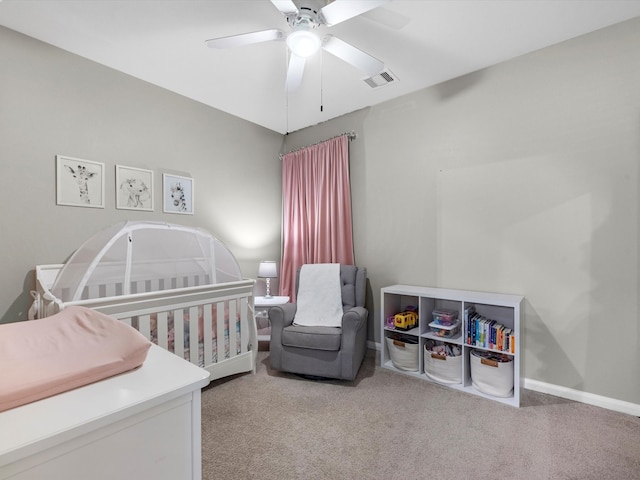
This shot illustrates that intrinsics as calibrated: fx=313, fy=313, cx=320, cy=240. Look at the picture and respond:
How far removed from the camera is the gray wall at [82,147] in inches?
87.0

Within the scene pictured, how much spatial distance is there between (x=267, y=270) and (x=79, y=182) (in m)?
1.90

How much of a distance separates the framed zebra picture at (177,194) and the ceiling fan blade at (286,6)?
1.97m

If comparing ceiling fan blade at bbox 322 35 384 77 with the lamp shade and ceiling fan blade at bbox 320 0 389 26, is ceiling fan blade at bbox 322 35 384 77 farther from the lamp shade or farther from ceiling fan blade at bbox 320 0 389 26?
the lamp shade

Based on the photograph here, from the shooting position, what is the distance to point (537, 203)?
2.44 m

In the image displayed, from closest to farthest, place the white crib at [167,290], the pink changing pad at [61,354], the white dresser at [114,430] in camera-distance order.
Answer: the white dresser at [114,430] < the pink changing pad at [61,354] < the white crib at [167,290]

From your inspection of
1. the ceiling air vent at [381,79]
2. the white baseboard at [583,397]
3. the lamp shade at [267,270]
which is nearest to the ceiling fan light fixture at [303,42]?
the ceiling air vent at [381,79]

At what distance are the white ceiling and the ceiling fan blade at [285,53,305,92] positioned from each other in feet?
1.08

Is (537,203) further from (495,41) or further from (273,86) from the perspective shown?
(273,86)

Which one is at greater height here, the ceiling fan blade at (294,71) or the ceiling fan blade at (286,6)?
the ceiling fan blade at (286,6)

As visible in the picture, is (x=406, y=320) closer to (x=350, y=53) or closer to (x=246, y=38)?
(x=350, y=53)

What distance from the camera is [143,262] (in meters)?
2.48

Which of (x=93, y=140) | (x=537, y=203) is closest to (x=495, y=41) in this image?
(x=537, y=203)

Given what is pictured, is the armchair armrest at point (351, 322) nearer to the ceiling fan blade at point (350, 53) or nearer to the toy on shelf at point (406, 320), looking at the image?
the toy on shelf at point (406, 320)

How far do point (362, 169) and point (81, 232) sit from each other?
2665 millimetres
